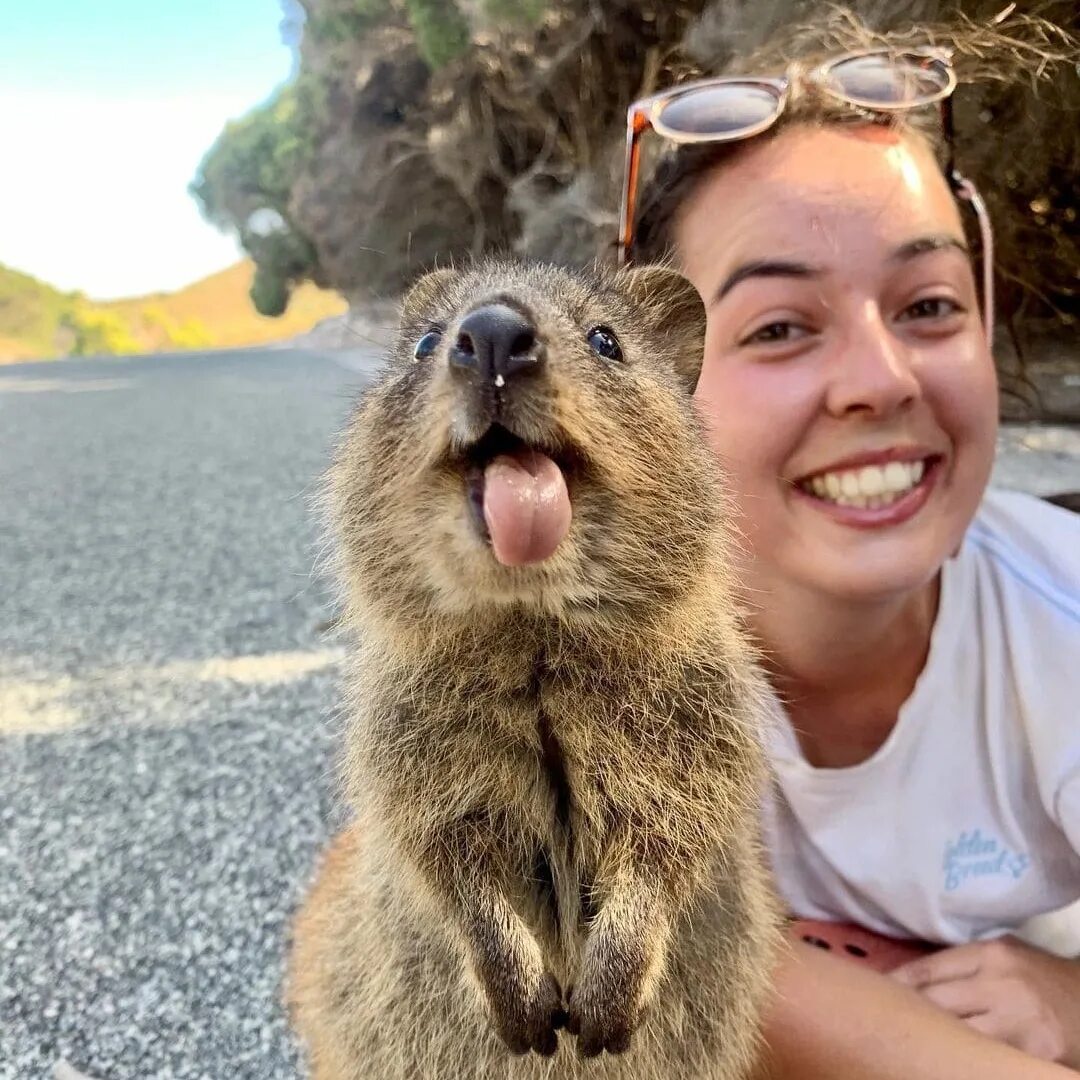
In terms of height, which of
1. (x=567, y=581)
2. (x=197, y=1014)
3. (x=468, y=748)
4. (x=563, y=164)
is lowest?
(x=197, y=1014)

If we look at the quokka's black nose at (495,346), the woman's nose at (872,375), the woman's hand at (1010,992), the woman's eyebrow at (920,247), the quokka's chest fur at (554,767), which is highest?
the woman's eyebrow at (920,247)

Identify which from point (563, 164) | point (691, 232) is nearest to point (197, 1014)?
point (691, 232)

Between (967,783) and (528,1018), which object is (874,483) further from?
(528,1018)

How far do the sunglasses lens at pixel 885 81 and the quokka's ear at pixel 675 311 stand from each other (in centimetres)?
50

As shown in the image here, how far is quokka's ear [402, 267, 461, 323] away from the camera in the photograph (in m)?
1.48

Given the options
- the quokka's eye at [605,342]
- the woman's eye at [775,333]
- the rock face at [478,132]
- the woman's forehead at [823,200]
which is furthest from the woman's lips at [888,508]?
the rock face at [478,132]

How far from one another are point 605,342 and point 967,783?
43.1 inches

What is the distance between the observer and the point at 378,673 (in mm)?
1338

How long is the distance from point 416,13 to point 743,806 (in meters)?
9.45

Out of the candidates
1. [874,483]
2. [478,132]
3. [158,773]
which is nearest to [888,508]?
[874,483]

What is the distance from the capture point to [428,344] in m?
1.25

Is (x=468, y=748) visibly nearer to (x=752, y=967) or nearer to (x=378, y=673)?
(x=378, y=673)

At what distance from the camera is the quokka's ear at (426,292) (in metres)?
1.48

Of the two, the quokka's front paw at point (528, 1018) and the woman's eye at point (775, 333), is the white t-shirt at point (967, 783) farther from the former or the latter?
the quokka's front paw at point (528, 1018)
